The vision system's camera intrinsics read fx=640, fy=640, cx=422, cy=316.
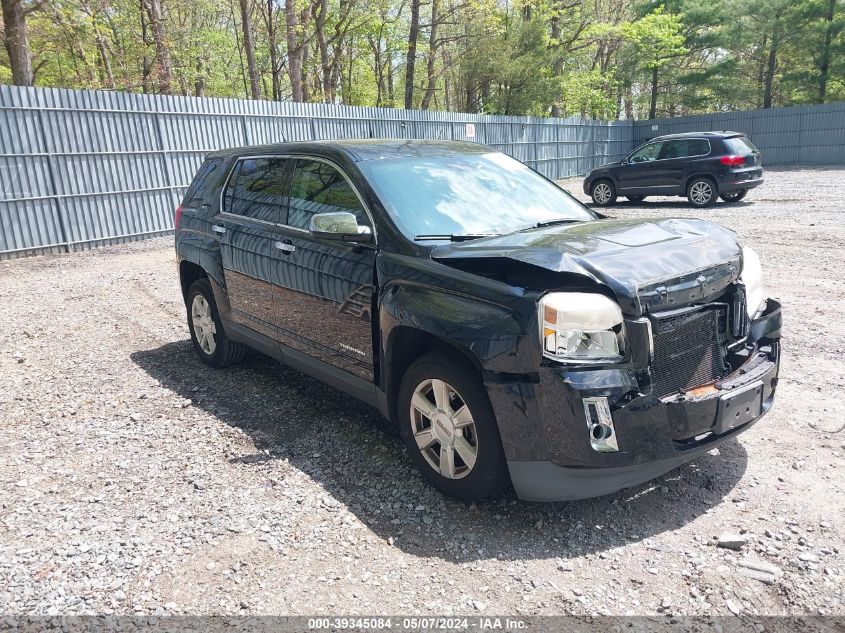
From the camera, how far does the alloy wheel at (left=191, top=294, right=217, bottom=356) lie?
5691 mm

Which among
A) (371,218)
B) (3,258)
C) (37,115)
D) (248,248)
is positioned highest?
(37,115)

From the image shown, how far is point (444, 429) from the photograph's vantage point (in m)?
3.32

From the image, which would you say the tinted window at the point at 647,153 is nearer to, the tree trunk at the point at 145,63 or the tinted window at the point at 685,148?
the tinted window at the point at 685,148

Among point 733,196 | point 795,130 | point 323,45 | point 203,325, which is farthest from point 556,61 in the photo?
point 203,325

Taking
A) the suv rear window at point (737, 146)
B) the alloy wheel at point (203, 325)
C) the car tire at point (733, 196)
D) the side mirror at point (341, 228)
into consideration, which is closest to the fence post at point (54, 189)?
the alloy wheel at point (203, 325)

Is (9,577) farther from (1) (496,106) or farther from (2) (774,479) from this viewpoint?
(1) (496,106)

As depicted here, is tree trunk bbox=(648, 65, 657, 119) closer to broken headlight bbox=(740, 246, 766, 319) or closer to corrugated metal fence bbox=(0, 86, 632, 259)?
corrugated metal fence bbox=(0, 86, 632, 259)

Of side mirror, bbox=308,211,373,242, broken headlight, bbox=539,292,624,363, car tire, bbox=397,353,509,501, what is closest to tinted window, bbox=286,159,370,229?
side mirror, bbox=308,211,373,242

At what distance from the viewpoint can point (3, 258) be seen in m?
11.7

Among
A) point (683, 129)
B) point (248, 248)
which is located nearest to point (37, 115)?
point (248, 248)

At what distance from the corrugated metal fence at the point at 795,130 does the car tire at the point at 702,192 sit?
51.3 feet

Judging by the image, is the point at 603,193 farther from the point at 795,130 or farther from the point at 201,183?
the point at 795,130

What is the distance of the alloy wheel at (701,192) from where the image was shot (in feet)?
51.9

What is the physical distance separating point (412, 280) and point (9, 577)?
93.1 inches
